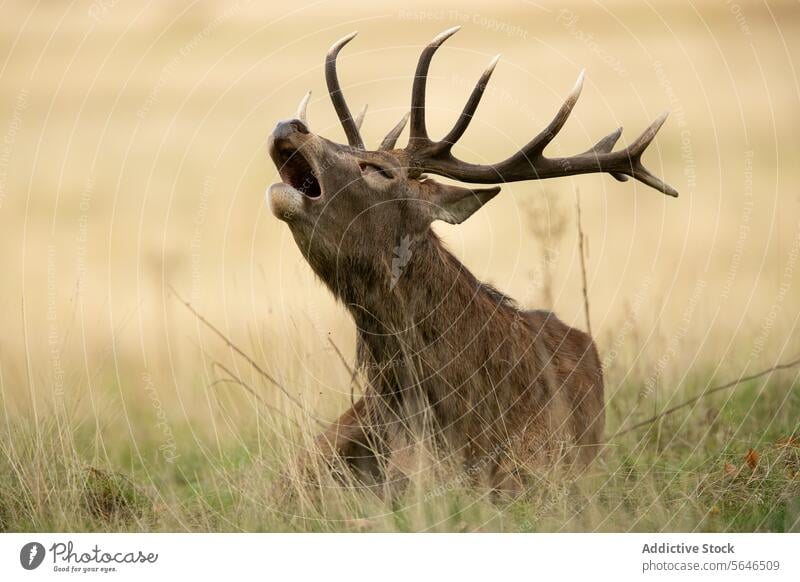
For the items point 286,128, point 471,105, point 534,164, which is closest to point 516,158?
point 534,164

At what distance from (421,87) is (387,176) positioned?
1.69ft

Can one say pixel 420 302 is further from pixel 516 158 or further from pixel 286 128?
pixel 286 128

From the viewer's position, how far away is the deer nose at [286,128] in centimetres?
587

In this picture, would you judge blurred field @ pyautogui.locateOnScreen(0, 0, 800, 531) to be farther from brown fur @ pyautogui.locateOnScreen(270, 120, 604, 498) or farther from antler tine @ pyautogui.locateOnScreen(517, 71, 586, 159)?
antler tine @ pyautogui.locateOnScreen(517, 71, 586, 159)

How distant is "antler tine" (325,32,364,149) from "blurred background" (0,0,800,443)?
0.80m

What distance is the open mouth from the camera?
19.9 feet

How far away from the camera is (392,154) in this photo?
6.47 meters

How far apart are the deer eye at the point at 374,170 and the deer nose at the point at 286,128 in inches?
18.2

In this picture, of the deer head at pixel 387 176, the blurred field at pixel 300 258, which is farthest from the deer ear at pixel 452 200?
the blurred field at pixel 300 258

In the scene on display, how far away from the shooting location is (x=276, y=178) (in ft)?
36.3

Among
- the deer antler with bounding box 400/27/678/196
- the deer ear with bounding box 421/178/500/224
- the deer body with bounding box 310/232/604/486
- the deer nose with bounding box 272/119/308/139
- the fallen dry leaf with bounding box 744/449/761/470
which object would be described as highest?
the deer nose with bounding box 272/119/308/139

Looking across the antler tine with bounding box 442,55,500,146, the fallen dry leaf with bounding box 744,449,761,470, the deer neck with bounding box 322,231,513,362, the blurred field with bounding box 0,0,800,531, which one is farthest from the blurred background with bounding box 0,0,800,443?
the fallen dry leaf with bounding box 744,449,761,470
